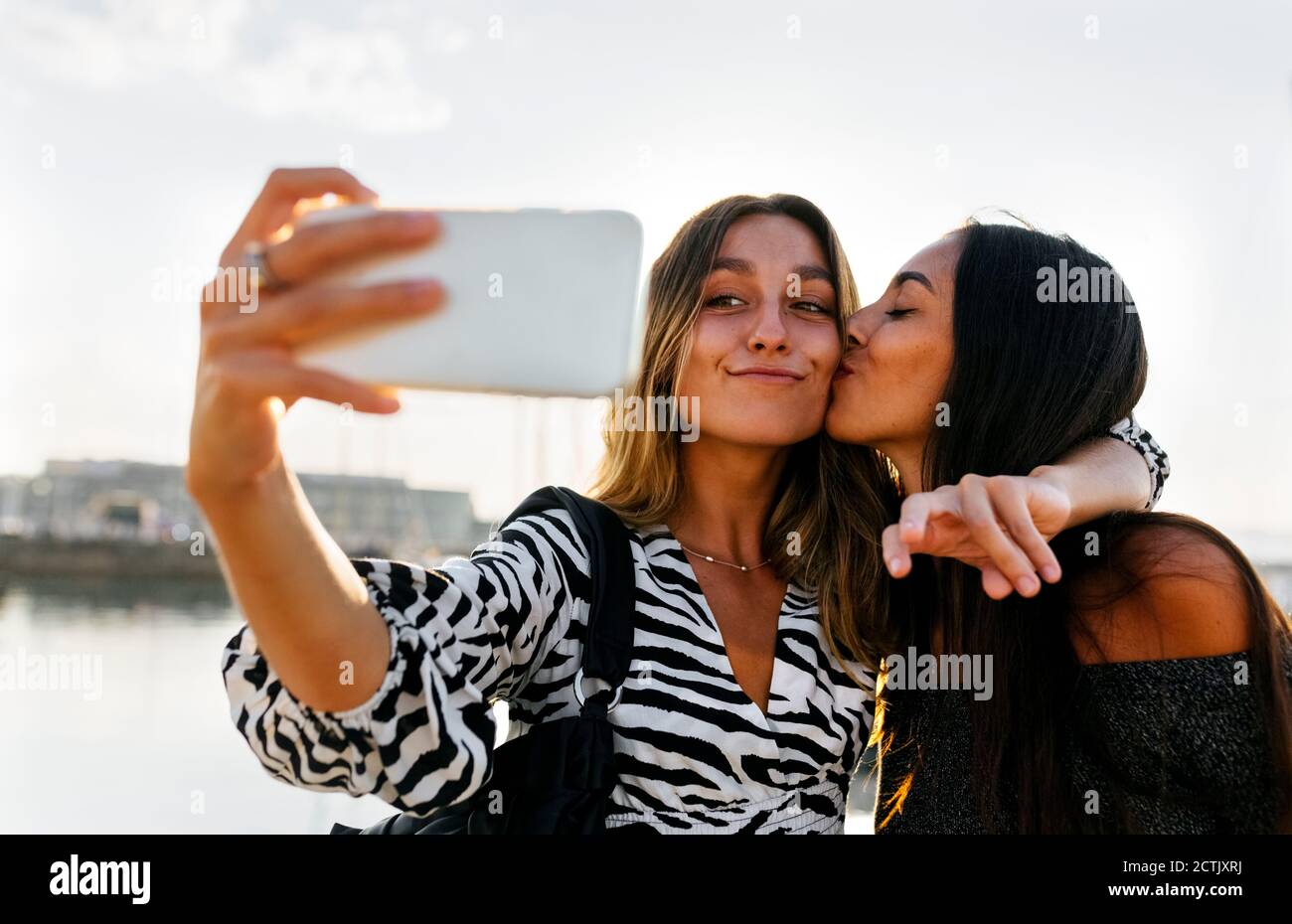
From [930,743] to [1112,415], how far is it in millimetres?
974

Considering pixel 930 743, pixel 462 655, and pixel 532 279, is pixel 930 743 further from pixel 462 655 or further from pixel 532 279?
pixel 532 279

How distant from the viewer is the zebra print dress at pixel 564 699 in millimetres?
1681

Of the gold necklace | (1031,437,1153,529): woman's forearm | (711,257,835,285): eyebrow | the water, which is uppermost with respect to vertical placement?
(711,257,835,285): eyebrow

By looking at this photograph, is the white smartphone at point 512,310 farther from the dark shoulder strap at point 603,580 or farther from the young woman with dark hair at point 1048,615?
the dark shoulder strap at point 603,580

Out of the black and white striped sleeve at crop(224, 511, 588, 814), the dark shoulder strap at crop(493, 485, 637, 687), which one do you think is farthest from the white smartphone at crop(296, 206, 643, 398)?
the dark shoulder strap at crop(493, 485, 637, 687)

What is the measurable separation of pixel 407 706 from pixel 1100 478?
159cm

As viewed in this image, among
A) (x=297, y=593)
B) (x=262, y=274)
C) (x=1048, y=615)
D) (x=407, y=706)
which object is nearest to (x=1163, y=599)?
(x=1048, y=615)

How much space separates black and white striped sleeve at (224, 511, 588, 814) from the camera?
166 cm

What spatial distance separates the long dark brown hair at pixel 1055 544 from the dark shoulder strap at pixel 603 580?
0.74 metres

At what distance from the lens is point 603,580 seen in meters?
2.24

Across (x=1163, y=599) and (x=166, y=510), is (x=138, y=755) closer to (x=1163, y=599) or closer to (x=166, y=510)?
(x=1163, y=599)

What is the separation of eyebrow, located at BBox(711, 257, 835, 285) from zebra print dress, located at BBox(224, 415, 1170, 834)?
0.75 metres

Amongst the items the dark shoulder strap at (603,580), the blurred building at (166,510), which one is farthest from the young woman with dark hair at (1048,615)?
the blurred building at (166,510)

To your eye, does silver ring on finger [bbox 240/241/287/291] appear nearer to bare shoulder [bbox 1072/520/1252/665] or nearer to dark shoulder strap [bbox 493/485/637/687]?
dark shoulder strap [bbox 493/485/637/687]
